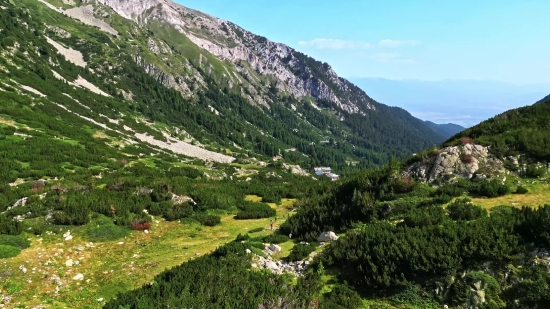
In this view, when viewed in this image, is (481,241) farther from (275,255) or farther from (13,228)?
(13,228)

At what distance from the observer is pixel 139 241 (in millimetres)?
18781

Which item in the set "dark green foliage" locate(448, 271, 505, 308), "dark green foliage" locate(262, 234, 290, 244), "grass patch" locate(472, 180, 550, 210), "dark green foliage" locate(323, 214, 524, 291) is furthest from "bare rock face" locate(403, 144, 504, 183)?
"dark green foliage" locate(448, 271, 505, 308)

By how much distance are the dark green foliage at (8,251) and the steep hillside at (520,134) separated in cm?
2417

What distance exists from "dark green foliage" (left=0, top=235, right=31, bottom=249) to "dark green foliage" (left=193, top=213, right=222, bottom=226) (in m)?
9.53

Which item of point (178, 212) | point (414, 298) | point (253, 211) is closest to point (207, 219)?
point (178, 212)

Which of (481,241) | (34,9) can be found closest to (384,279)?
(481,241)

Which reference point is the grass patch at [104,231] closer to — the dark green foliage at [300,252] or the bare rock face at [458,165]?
the dark green foliage at [300,252]

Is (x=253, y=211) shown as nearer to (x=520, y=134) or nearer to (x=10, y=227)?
(x=10, y=227)

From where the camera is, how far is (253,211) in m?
25.5

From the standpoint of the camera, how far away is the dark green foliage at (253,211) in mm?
24766

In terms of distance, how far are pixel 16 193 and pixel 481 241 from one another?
27.8 metres

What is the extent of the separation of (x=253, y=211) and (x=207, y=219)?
13.0ft

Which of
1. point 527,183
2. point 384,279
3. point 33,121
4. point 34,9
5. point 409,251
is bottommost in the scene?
point 384,279

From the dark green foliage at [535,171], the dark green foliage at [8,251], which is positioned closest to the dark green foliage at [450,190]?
the dark green foliage at [535,171]
